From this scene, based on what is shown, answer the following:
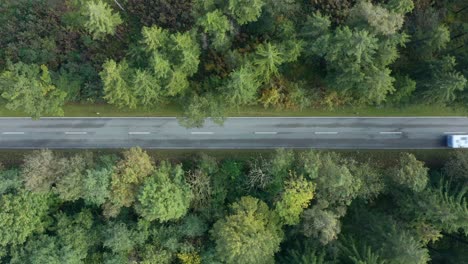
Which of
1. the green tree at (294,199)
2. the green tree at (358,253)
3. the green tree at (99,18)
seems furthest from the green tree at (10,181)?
the green tree at (358,253)

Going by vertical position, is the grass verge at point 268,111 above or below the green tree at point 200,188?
above

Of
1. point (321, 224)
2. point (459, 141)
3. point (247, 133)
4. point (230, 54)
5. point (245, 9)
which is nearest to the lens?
point (245, 9)

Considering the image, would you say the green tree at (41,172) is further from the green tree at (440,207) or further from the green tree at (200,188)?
the green tree at (440,207)

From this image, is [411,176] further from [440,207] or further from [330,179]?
[330,179]

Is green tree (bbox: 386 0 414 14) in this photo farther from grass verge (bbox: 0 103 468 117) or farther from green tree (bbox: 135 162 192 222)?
green tree (bbox: 135 162 192 222)

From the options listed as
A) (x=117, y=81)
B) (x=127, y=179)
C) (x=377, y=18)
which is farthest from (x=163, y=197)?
(x=377, y=18)

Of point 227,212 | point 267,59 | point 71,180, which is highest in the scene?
point 267,59

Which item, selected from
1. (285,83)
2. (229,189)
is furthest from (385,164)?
(229,189)
